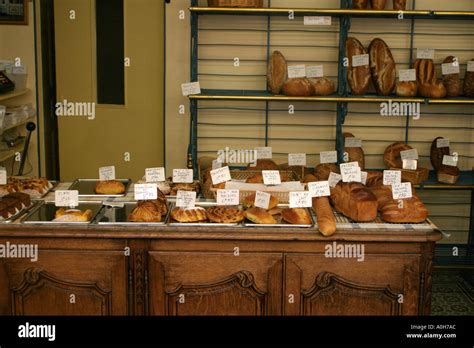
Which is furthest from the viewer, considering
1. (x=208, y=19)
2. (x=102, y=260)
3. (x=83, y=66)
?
(x=83, y=66)

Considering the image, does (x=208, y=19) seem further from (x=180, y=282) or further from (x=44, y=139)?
(x=180, y=282)

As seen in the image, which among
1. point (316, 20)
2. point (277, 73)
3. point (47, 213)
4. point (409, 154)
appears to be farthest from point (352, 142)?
point (47, 213)

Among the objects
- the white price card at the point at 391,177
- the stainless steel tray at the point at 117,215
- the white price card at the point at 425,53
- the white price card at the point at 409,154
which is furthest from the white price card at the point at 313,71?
the stainless steel tray at the point at 117,215

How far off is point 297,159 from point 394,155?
0.69 meters

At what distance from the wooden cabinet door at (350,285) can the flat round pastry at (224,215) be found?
256 millimetres

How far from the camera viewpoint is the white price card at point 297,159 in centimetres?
411

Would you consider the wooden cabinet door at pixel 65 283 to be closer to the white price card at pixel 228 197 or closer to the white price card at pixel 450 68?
the white price card at pixel 228 197

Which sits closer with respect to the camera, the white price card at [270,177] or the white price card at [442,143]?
the white price card at [270,177]

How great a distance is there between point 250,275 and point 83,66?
2867mm

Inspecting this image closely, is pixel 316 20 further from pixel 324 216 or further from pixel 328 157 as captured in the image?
pixel 324 216

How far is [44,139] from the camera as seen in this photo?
4.92m

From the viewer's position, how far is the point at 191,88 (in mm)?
4059

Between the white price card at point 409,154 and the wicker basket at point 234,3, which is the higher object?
the wicker basket at point 234,3
